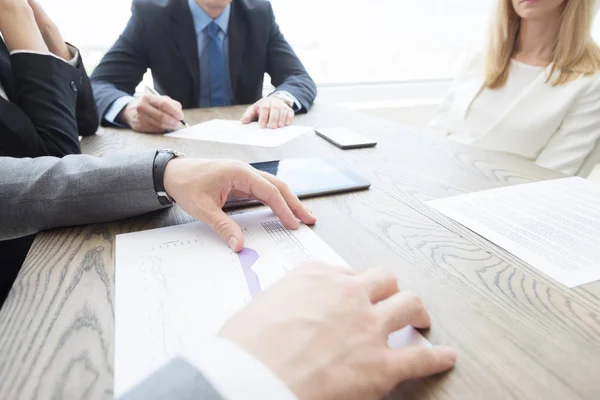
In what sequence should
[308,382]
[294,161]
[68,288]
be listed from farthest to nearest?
[294,161]
[68,288]
[308,382]

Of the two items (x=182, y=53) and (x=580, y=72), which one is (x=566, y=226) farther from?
(x=182, y=53)

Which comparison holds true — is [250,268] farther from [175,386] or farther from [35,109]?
[35,109]

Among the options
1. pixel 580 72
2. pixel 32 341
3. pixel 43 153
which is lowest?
pixel 43 153

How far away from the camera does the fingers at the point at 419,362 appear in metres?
0.26

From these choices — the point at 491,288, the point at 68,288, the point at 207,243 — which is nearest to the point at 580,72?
the point at 491,288

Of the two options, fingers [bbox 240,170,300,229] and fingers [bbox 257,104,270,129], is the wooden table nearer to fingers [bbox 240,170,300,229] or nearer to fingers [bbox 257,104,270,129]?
fingers [bbox 240,170,300,229]

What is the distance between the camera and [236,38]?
1475 millimetres

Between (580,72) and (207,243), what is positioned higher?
(580,72)

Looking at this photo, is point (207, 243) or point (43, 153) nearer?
point (207, 243)

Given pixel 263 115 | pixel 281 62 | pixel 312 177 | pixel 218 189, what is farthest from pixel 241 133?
pixel 281 62

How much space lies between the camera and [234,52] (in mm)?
1479

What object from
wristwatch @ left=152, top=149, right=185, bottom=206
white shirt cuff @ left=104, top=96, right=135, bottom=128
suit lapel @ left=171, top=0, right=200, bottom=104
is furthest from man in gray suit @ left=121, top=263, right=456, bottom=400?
suit lapel @ left=171, top=0, right=200, bottom=104

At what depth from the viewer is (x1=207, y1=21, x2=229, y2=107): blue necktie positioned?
1.46 m

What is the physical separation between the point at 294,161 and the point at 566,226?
439 millimetres
